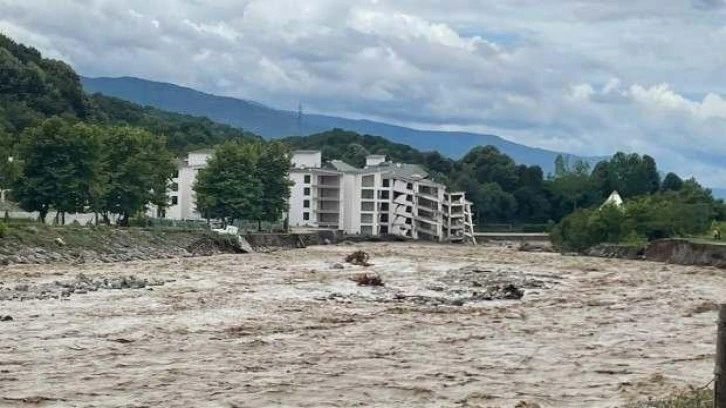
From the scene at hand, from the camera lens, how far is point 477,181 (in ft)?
570

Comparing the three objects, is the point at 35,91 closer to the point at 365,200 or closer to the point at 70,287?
the point at 365,200

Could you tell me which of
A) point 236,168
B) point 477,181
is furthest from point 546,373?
point 477,181

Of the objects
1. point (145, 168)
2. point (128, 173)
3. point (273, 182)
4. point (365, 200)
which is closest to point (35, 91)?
point (273, 182)

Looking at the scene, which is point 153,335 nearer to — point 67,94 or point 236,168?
point 236,168

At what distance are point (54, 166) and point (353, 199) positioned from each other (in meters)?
68.4

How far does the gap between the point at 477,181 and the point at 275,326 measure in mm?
148099

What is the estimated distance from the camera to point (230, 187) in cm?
10912

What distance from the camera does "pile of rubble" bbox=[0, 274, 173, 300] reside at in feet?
113

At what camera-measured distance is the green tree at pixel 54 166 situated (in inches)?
3098

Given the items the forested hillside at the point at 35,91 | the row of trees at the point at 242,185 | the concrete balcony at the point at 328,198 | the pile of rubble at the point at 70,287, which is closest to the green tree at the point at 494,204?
the concrete balcony at the point at 328,198

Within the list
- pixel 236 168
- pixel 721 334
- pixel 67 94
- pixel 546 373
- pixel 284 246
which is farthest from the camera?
pixel 67 94

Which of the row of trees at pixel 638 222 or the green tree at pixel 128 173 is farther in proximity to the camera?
the row of trees at pixel 638 222

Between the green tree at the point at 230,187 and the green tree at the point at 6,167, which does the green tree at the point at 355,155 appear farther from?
the green tree at the point at 6,167

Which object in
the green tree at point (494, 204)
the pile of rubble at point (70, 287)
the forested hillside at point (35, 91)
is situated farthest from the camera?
the green tree at point (494, 204)
